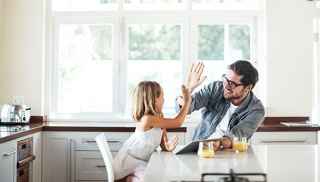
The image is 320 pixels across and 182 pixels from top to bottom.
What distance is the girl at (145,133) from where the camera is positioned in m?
2.75

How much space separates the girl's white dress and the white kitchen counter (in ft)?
0.39

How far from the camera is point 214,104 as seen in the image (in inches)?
110

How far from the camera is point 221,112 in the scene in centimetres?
275

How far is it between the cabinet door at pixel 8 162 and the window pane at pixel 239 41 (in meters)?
2.47

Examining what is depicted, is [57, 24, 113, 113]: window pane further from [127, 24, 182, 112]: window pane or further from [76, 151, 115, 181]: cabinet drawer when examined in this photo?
[76, 151, 115, 181]: cabinet drawer

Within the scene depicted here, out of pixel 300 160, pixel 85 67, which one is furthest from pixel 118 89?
pixel 300 160

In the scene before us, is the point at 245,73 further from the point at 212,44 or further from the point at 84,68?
the point at 84,68

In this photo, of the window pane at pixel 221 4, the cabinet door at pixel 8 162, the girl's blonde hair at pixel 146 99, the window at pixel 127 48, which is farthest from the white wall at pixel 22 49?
the girl's blonde hair at pixel 146 99

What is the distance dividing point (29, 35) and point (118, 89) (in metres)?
1.07

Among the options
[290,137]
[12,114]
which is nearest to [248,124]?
[290,137]

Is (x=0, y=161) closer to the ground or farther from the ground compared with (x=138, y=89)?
closer to the ground

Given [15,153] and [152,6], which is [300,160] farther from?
[152,6]

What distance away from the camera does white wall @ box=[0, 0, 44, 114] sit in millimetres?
4668

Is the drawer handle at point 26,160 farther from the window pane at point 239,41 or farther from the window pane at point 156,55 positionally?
the window pane at point 239,41
